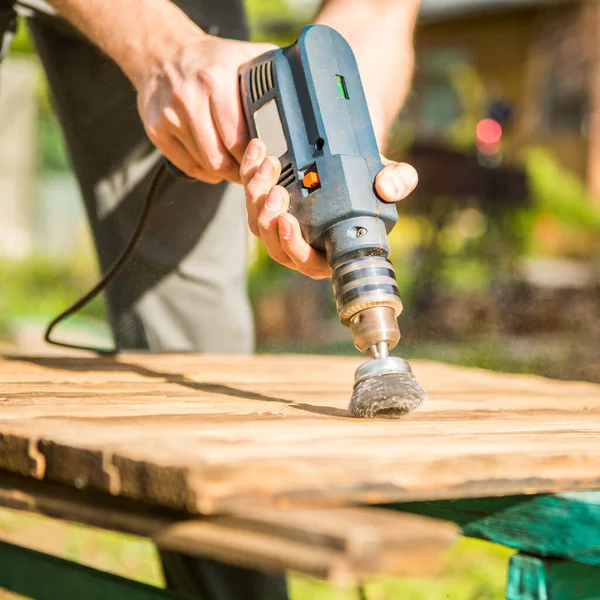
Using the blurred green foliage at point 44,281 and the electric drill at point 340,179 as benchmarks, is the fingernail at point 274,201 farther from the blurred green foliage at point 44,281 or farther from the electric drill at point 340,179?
the blurred green foliage at point 44,281

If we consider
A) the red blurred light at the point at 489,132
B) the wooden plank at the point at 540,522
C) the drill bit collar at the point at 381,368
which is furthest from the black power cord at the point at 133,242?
the red blurred light at the point at 489,132

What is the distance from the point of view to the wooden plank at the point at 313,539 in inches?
20.9

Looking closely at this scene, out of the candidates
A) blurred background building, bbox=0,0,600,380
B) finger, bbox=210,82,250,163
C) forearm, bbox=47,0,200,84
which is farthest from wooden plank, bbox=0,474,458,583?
blurred background building, bbox=0,0,600,380

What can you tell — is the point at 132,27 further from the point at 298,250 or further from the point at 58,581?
the point at 58,581

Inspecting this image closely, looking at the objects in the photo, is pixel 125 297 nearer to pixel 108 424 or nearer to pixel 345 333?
pixel 108 424

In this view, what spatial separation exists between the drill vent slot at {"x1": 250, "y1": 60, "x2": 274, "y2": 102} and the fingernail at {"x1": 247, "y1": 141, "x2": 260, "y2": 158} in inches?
3.0

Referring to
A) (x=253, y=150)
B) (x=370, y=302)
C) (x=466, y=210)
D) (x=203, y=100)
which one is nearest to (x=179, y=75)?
(x=203, y=100)

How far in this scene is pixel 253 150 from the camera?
3.65ft

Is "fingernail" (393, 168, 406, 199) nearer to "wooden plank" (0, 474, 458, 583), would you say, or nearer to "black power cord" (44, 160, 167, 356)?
"black power cord" (44, 160, 167, 356)

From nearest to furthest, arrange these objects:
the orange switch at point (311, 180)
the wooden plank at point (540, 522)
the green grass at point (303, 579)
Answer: the wooden plank at point (540, 522), the orange switch at point (311, 180), the green grass at point (303, 579)

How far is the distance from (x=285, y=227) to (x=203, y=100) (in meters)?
0.23

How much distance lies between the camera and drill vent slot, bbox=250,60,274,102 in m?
1.15

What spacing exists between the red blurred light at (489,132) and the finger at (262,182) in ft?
21.8

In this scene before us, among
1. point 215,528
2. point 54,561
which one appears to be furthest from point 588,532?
point 54,561
